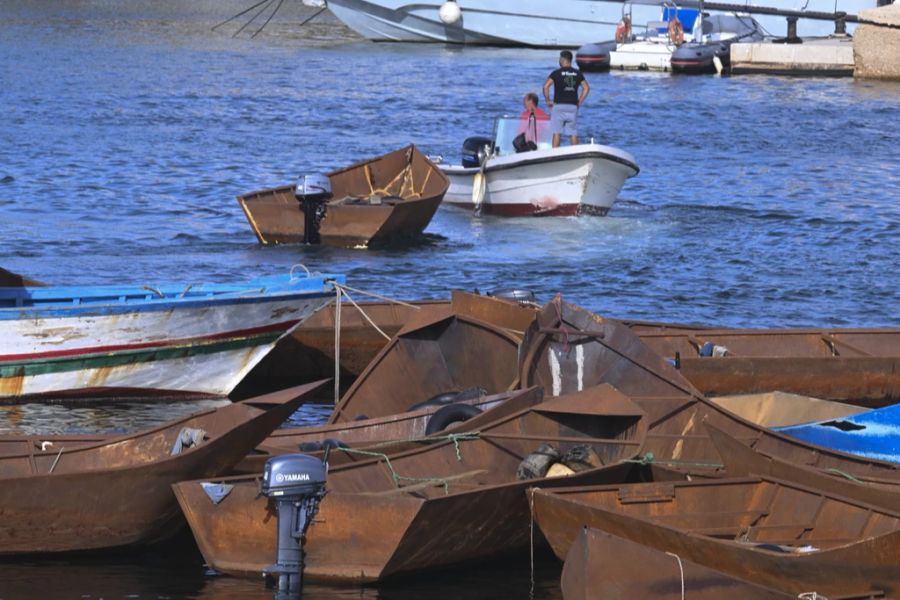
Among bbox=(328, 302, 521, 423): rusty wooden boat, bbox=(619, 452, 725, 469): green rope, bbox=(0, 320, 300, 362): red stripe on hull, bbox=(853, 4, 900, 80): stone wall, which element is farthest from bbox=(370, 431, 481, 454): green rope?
bbox=(853, 4, 900, 80): stone wall

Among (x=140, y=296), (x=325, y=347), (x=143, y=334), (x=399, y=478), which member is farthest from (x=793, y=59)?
(x=399, y=478)

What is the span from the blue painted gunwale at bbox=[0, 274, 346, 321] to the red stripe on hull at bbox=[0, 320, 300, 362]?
0.32 m

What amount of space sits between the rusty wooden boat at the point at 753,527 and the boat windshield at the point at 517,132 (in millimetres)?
14499

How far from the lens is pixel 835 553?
8391mm

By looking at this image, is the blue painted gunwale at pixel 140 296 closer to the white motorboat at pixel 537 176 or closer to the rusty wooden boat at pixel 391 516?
the rusty wooden boat at pixel 391 516

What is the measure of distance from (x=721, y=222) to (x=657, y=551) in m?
17.6

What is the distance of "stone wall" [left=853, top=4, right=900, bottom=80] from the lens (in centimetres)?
4756

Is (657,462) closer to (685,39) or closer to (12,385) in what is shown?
Answer: (12,385)

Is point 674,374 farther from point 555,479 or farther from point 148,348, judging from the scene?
point 148,348

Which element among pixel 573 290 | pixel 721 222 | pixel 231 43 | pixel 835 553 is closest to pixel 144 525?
pixel 835 553

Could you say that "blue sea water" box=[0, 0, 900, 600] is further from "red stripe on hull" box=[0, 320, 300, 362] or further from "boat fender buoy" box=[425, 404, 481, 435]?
"boat fender buoy" box=[425, 404, 481, 435]

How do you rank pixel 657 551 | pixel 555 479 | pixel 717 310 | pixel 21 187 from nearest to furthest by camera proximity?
pixel 657 551 < pixel 555 479 < pixel 717 310 < pixel 21 187

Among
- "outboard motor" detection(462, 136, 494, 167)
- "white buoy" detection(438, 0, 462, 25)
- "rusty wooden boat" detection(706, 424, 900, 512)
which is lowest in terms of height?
"rusty wooden boat" detection(706, 424, 900, 512)

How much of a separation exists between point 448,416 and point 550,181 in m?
12.9
